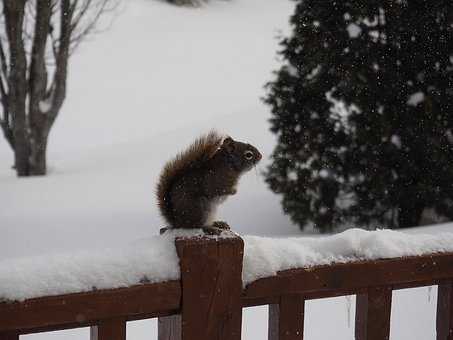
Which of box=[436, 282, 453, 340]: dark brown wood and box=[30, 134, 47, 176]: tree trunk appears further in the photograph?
box=[30, 134, 47, 176]: tree trunk

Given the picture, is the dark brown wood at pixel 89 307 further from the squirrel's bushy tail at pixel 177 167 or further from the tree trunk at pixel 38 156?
the tree trunk at pixel 38 156

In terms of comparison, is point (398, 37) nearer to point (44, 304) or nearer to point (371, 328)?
point (371, 328)

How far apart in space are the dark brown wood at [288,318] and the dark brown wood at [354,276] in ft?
0.07

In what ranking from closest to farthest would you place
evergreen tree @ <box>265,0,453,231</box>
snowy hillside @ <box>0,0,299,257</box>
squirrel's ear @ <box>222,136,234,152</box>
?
squirrel's ear @ <box>222,136,234,152</box> < evergreen tree @ <box>265,0,453,231</box> < snowy hillside @ <box>0,0,299,257</box>

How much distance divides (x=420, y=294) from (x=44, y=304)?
8.81 feet

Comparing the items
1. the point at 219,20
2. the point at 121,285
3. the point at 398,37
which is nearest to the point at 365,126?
the point at 398,37

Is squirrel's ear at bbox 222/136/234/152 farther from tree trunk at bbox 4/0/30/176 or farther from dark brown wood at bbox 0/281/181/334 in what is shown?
tree trunk at bbox 4/0/30/176

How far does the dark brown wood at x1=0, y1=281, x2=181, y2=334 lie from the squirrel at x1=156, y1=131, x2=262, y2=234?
1.57ft

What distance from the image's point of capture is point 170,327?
4.33ft

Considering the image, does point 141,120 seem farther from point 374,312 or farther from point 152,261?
point 152,261

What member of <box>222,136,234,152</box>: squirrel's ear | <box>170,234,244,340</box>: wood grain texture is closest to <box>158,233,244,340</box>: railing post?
<box>170,234,244,340</box>: wood grain texture

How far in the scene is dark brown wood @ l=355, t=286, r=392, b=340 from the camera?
1468mm

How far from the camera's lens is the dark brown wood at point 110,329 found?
1.20 m

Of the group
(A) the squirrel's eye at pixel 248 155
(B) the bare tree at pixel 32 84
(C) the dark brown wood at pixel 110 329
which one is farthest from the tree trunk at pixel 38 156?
(C) the dark brown wood at pixel 110 329
